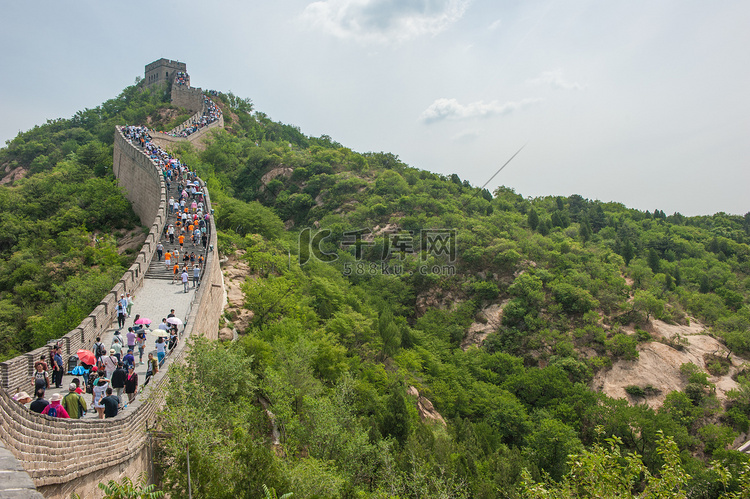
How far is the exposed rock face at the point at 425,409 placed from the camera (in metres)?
30.6

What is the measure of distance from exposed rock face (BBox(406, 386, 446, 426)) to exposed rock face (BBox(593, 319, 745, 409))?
17.3m

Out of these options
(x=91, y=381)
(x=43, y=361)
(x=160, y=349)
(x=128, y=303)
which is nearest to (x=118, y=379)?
(x=91, y=381)

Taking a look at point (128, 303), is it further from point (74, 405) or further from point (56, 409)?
point (56, 409)

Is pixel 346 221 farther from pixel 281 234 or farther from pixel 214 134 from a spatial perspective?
pixel 214 134

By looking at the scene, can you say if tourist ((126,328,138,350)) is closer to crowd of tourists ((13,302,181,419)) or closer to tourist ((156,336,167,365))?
crowd of tourists ((13,302,181,419))

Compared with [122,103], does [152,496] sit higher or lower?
lower

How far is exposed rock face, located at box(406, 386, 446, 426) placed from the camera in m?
30.6

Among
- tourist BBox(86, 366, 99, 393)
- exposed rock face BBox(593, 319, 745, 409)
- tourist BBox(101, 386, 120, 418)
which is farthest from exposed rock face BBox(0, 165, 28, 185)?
exposed rock face BBox(593, 319, 745, 409)

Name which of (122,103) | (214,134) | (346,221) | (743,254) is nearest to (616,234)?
(743,254)

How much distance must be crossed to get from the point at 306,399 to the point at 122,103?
76722mm

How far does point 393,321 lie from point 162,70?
66.7 m

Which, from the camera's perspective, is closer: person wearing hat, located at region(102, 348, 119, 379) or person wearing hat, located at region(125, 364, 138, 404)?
person wearing hat, located at region(125, 364, 138, 404)

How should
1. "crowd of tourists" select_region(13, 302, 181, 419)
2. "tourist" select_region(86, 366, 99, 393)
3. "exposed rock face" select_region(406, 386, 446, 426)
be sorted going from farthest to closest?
1. "exposed rock face" select_region(406, 386, 446, 426)
2. "tourist" select_region(86, 366, 99, 393)
3. "crowd of tourists" select_region(13, 302, 181, 419)

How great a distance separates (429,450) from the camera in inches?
872
